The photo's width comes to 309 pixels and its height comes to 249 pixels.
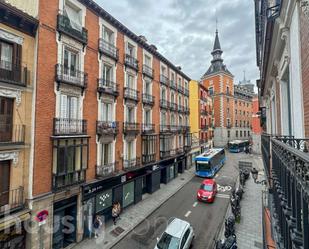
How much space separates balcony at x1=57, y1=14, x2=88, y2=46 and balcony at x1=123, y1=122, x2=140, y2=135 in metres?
7.12

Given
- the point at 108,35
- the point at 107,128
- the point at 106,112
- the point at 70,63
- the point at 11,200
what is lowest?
the point at 11,200

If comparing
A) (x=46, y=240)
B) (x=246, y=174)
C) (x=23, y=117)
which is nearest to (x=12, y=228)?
(x=46, y=240)

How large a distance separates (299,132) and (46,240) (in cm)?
1263

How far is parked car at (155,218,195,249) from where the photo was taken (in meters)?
9.74

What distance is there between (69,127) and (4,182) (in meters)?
4.19

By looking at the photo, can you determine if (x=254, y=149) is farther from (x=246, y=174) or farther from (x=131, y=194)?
(x=131, y=194)

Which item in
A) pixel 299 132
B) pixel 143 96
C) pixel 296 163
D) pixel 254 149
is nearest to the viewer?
pixel 296 163

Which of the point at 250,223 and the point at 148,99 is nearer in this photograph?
the point at 250,223

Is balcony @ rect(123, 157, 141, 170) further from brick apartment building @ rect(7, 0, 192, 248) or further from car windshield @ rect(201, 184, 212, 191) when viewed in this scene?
car windshield @ rect(201, 184, 212, 191)

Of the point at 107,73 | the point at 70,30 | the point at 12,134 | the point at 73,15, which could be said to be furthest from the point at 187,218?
the point at 73,15

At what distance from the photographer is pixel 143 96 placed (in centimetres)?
1928

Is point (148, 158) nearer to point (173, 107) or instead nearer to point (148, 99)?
point (148, 99)

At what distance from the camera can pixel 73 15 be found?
489 inches

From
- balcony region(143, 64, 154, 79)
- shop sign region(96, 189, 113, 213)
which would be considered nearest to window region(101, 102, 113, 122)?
shop sign region(96, 189, 113, 213)
